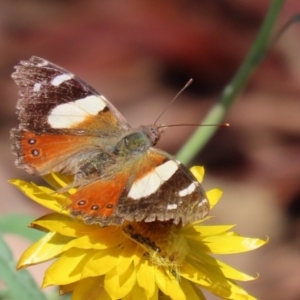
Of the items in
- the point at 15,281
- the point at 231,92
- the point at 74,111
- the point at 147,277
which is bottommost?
the point at 15,281

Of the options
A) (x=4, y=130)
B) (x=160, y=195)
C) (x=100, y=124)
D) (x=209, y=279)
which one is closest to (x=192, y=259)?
(x=209, y=279)

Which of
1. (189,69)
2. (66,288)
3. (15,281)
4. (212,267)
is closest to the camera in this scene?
(66,288)

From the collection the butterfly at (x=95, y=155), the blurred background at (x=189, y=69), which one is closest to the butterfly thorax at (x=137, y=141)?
the butterfly at (x=95, y=155)

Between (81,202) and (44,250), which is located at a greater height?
(81,202)

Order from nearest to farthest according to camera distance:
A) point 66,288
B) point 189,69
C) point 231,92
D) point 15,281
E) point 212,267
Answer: point 66,288, point 212,267, point 15,281, point 231,92, point 189,69

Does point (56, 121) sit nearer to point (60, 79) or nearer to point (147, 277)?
point (60, 79)

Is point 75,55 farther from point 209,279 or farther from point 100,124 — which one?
point 209,279

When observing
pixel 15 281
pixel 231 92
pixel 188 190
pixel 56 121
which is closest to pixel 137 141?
pixel 56 121

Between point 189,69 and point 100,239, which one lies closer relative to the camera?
point 100,239
